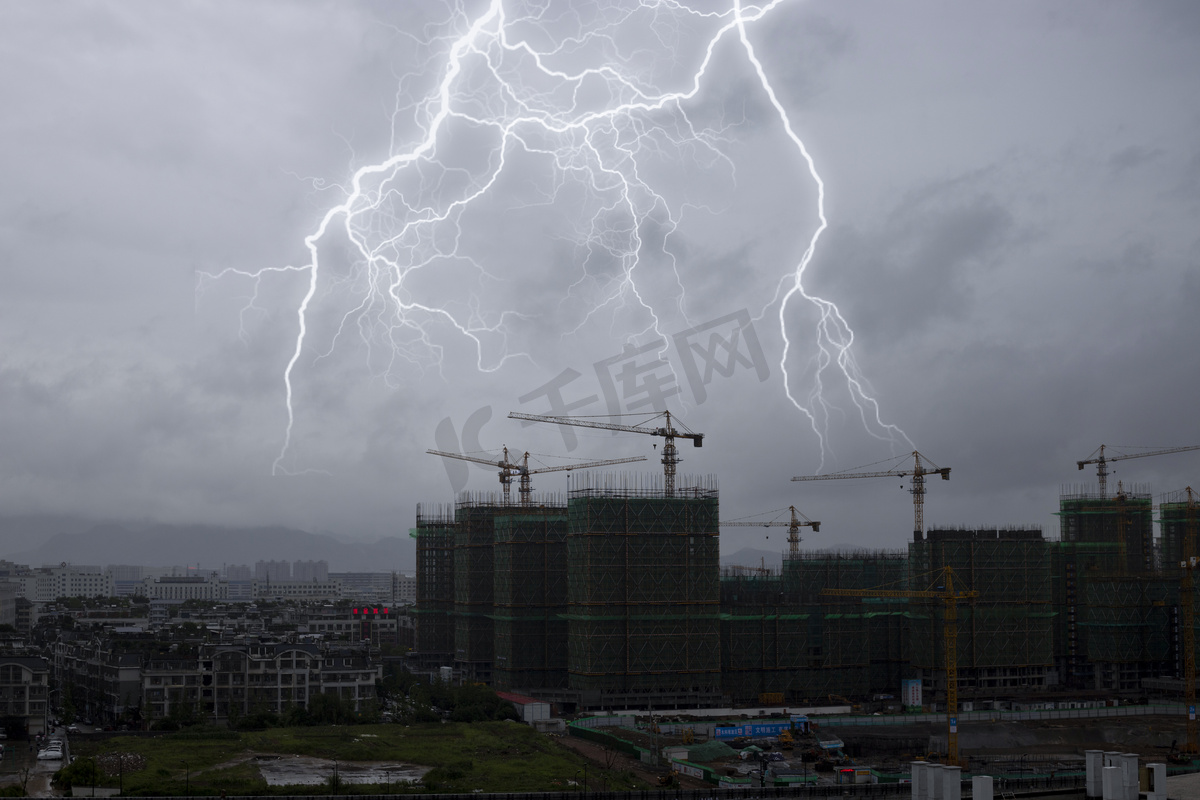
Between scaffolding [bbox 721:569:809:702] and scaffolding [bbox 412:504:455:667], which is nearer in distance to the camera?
scaffolding [bbox 721:569:809:702]

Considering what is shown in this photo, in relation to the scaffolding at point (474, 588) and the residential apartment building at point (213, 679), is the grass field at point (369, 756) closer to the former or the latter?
the residential apartment building at point (213, 679)

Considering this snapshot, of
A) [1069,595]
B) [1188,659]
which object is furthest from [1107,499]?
[1188,659]

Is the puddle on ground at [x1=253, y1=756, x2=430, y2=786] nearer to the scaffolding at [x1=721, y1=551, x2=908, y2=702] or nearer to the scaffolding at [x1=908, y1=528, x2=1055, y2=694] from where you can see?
the scaffolding at [x1=721, y1=551, x2=908, y2=702]

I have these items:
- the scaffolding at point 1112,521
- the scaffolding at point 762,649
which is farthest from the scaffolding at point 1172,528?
the scaffolding at point 762,649

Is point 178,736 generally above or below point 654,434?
below

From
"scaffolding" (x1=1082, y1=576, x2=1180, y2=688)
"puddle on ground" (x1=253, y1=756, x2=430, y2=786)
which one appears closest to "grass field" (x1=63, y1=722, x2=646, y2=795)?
"puddle on ground" (x1=253, y1=756, x2=430, y2=786)

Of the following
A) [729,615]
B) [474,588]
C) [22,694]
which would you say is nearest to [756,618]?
[729,615]

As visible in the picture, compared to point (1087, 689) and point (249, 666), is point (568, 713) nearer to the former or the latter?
point (249, 666)

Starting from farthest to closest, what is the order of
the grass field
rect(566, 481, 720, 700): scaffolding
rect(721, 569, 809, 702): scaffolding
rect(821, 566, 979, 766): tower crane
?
rect(721, 569, 809, 702): scaffolding, rect(566, 481, 720, 700): scaffolding, rect(821, 566, 979, 766): tower crane, the grass field
